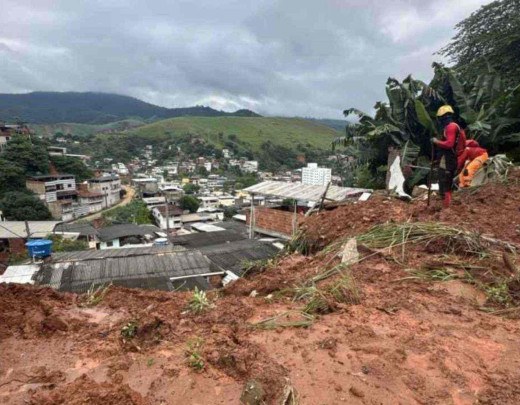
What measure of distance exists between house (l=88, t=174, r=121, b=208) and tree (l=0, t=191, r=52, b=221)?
13.8m

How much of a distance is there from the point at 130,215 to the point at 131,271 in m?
35.3

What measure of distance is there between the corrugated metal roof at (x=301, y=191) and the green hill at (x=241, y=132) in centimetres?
9356

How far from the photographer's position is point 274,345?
2820 millimetres

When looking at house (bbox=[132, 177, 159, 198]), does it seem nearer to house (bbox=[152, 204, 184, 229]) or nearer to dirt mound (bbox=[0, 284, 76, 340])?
house (bbox=[152, 204, 184, 229])

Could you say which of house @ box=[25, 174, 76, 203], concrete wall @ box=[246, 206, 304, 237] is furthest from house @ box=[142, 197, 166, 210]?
concrete wall @ box=[246, 206, 304, 237]

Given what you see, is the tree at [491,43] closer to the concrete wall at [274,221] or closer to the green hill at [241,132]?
the concrete wall at [274,221]

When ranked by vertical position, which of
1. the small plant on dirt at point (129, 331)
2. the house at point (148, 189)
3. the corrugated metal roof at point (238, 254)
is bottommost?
the house at point (148, 189)

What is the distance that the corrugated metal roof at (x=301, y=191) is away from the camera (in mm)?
11378

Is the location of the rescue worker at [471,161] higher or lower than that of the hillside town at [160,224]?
higher

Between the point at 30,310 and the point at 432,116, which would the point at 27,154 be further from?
the point at 30,310

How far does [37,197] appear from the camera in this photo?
3631 centimetres

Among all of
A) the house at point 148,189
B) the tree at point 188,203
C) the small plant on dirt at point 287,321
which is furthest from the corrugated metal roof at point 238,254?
the house at point 148,189

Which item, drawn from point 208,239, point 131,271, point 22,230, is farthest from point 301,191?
point 22,230

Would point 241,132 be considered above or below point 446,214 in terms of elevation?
above
